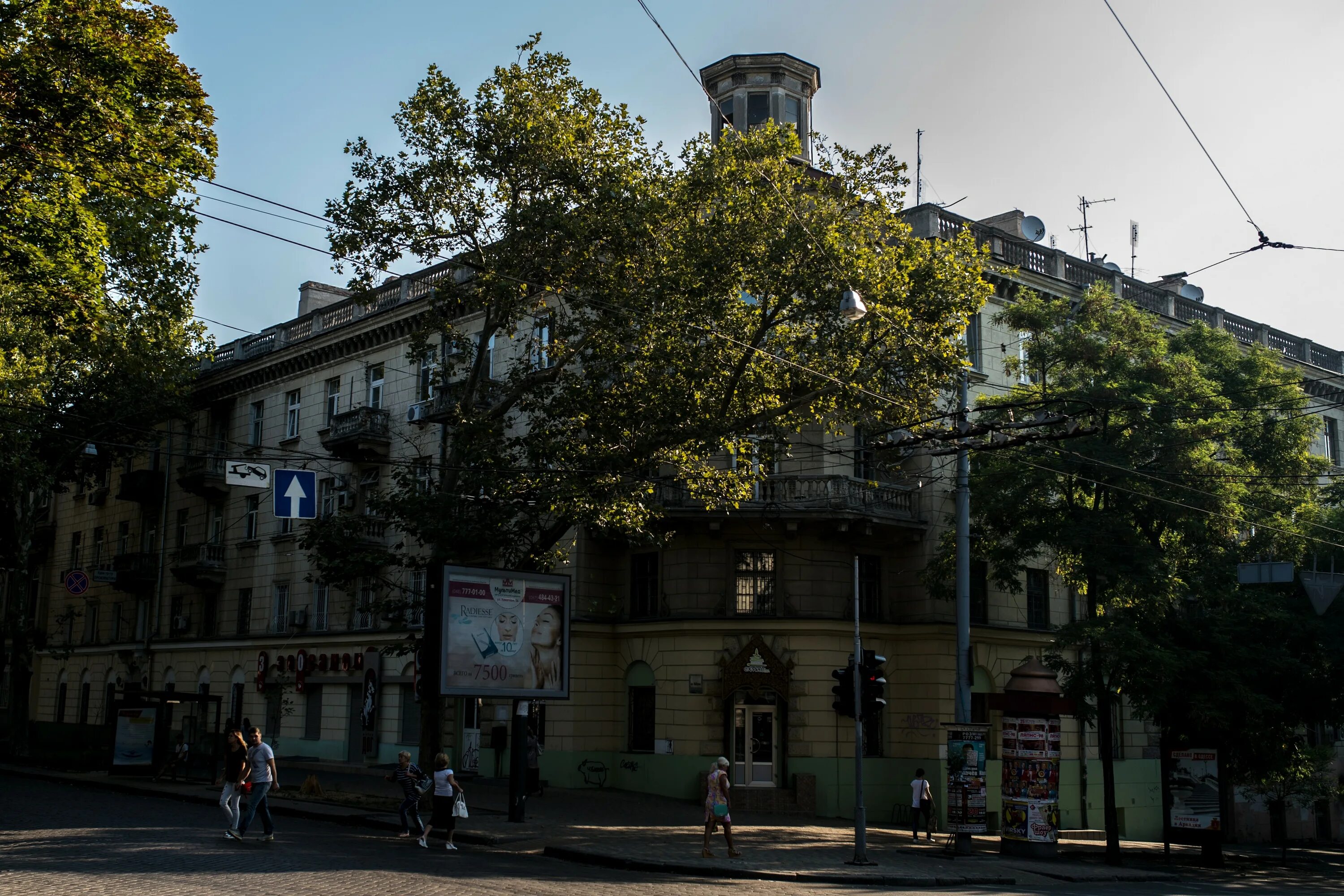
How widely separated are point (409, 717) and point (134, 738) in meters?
8.40

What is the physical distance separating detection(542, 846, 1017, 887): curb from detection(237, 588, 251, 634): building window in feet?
94.4

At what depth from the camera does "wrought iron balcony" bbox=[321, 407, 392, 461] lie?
39281mm

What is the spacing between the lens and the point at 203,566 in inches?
1794

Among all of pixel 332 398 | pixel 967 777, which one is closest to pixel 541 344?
pixel 967 777

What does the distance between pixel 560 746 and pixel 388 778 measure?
16.9 ft

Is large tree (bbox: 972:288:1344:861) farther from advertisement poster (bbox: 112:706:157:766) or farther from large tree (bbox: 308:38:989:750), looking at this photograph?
advertisement poster (bbox: 112:706:157:766)

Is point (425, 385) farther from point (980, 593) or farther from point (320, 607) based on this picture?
point (980, 593)

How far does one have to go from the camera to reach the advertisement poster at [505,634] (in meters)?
21.9

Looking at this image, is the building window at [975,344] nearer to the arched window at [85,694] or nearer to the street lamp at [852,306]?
the street lamp at [852,306]

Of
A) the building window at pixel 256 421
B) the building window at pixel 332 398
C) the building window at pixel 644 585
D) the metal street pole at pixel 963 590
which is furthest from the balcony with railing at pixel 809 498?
the building window at pixel 256 421

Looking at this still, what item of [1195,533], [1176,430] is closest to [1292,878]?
[1195,533]

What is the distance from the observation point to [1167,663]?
78.9 feet

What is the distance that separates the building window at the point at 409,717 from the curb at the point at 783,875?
18820mm

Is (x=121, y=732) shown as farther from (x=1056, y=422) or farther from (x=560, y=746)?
(x=1056, y=422)
